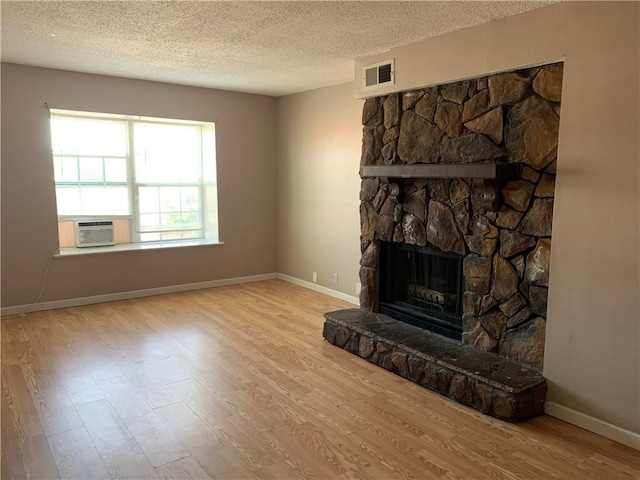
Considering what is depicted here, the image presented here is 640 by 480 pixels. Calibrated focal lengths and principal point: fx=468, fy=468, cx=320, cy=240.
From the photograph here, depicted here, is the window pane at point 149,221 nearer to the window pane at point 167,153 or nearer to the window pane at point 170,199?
the window pane at point 170,199

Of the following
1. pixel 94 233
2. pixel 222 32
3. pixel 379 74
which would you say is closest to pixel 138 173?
pixel 94 233

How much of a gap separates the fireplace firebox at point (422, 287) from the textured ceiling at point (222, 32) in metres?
1.63

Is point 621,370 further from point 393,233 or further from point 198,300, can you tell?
point 198,300

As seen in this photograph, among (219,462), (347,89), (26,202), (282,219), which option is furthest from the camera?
(282,219)

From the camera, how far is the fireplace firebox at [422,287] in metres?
3.49

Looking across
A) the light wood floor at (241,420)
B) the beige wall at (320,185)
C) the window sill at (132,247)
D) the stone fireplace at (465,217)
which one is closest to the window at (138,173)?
the window sill at (132,247)

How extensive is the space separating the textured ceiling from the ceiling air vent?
0.37 ft

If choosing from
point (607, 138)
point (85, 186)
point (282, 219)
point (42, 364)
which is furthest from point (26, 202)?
point (607, 138)

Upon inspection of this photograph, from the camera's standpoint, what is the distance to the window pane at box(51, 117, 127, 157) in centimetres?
501

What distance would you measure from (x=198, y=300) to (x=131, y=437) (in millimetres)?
2804

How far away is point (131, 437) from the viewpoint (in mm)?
2510

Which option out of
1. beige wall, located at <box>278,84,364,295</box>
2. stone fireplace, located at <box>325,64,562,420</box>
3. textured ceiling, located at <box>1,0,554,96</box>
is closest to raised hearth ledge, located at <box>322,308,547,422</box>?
stone fireplace, located at <box>325,64,562,420</box>

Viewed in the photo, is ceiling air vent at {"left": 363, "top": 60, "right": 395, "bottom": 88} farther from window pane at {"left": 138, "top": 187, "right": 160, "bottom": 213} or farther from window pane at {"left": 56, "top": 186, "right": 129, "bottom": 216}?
window pane at {"left": 56, "top": 186, "right": 129, "bottom": 216}

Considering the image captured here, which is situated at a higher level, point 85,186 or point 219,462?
point 85,186
